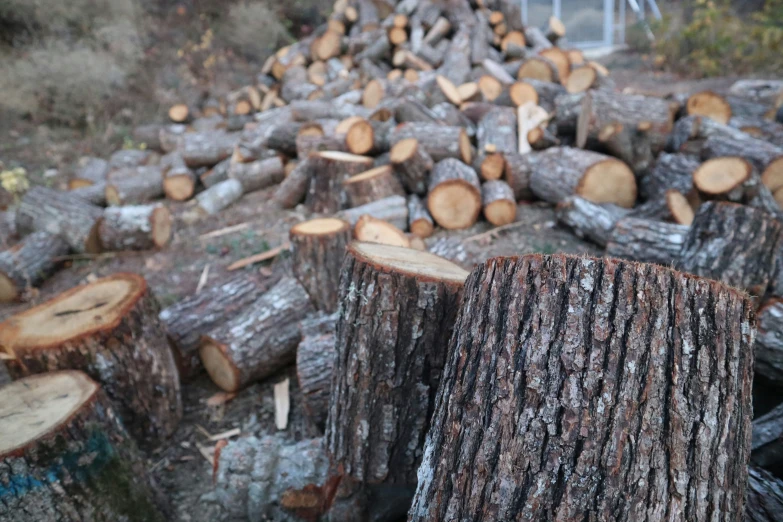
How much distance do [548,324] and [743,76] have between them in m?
9.71

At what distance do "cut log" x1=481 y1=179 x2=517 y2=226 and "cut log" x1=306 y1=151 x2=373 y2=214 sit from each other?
1197 mm

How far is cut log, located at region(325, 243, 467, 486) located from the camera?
5.21 ft

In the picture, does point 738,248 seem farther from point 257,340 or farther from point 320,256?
point 257,340

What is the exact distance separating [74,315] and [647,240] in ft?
10.8

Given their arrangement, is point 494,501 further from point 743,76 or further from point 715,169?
point 743,76

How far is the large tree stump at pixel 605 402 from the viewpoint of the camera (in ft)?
3.48

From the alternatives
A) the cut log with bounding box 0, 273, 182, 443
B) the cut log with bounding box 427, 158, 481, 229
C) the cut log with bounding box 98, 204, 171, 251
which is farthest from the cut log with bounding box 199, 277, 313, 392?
the cut log with bounding box 98, 204, 171, 251

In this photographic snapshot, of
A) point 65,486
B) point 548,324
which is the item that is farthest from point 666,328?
point 65,486

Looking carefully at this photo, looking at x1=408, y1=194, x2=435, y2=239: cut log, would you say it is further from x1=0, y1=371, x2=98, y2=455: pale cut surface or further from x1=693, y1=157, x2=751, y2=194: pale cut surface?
x1=0, y1=371, x2=98, y2=455: pale cut surface

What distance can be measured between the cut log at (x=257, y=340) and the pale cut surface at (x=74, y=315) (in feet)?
1.83

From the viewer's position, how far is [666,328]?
1104 mm

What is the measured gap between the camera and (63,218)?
4.20 meters

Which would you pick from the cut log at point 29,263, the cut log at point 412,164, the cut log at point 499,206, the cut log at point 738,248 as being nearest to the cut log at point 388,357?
the cut log at point 738,248

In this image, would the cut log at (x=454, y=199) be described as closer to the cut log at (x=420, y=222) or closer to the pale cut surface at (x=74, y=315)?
the cut log at (x=420, y=222)
